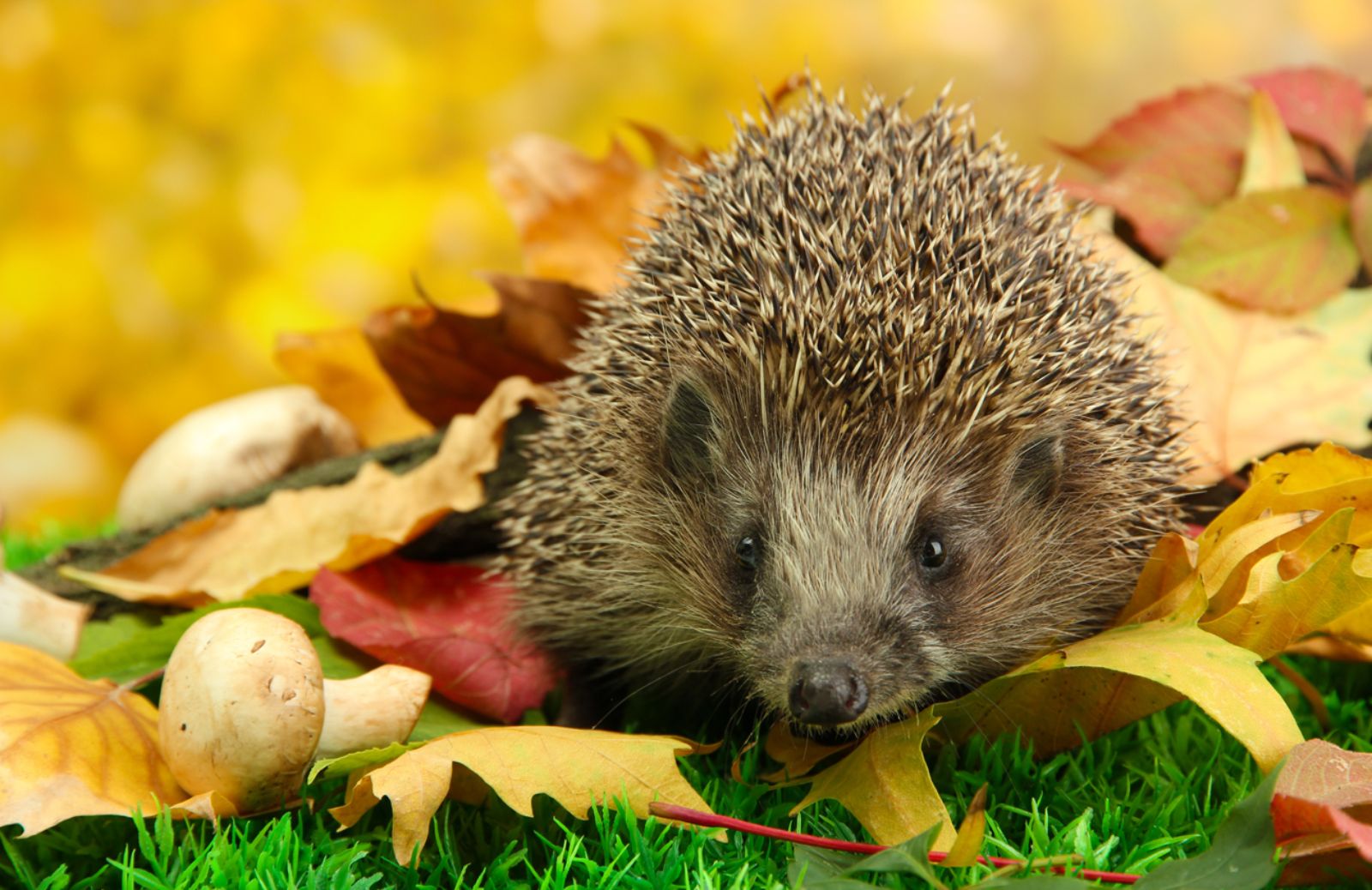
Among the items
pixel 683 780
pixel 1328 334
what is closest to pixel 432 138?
pixel 1328 334

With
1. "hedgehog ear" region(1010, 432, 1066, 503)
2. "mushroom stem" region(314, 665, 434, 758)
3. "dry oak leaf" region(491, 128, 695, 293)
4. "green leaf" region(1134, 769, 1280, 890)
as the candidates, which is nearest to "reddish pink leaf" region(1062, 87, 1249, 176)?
"dry oak leaf" region(491, 128, 695, 293)

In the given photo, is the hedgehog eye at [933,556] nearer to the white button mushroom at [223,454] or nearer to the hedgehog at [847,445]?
the hedgehog at [847,445]

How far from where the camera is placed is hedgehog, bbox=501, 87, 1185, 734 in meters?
1.29

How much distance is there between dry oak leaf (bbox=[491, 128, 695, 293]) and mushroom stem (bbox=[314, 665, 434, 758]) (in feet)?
2.82

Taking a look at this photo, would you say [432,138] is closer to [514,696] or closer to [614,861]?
[514,696]

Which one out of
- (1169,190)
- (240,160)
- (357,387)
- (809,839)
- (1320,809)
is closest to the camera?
(1320,809)

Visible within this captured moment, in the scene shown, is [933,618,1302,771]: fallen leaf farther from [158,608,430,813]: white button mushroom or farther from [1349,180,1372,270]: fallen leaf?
[1349,180,1372,270]: fallen leaf

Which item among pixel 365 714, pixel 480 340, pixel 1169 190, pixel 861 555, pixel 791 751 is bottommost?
pixel 791 751

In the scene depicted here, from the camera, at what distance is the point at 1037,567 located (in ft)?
4.61

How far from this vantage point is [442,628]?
1588 millimetres

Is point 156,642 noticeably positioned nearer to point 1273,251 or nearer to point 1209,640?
point 1209,640

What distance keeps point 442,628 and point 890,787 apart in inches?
26.3

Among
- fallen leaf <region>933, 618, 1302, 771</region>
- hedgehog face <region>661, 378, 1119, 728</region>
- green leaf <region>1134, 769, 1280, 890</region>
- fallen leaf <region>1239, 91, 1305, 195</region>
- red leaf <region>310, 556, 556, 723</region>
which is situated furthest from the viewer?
fallen leaf <region>1239, 91, 1305, 195</region>

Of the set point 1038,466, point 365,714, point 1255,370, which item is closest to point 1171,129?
Answer: point 1255,370
